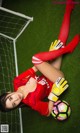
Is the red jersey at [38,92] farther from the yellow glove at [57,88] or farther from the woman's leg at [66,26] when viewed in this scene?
the woman's leg at [66,26]

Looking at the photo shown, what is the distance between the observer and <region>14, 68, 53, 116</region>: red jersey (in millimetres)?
2113

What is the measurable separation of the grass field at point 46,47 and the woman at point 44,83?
98 millimetres

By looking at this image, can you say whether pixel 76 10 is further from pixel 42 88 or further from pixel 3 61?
pixel 3 61

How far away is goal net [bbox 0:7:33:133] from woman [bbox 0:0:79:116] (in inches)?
28.0

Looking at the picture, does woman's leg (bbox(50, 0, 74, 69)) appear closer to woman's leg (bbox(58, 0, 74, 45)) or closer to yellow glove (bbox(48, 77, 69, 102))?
woman's leg (bbox(58, 0, 74, 45))

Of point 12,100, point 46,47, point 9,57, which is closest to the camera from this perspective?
point 12,100

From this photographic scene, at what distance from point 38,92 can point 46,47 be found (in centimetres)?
78

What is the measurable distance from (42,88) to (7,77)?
1.18 meters

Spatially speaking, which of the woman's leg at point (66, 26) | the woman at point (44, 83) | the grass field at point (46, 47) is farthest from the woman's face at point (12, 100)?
the woman's leg at point (66, 26)

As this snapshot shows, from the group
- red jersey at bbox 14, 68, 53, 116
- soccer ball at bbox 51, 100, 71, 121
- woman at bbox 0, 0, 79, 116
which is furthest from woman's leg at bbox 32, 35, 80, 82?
soccer ball at bbox 51, 100, 71, 121

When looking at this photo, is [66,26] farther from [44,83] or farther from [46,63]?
[44,83]

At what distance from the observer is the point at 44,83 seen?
7.33 feet

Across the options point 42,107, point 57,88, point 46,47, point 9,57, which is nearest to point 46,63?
point 57,88

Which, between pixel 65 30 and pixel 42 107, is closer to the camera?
pixel 42 107
